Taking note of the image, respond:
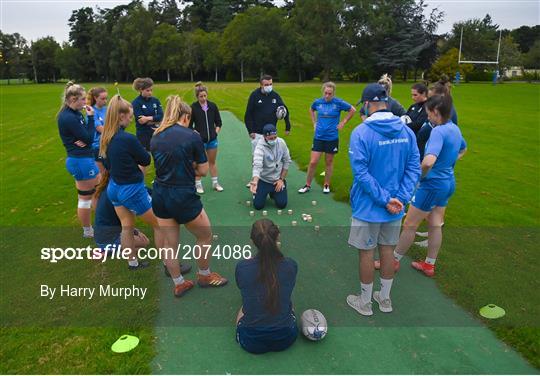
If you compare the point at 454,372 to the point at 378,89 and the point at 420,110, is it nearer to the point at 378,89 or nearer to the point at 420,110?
the point at 378,89

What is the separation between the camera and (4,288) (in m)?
4.59

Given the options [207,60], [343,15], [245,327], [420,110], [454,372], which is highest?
[343,15]

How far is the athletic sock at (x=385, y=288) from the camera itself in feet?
13.2

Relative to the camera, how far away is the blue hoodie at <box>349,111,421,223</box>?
Result: 3.59 metres

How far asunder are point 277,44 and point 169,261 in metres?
69.9

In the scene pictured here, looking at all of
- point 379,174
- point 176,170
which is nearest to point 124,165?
point 176,170

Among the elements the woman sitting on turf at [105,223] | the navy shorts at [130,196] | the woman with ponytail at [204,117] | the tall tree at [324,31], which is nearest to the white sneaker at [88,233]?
the woman sitting on turf at [105,223]

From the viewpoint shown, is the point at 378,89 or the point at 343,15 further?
the point at 343,15

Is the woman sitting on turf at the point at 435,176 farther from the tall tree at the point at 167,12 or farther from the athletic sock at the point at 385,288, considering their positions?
the tall tree at the point at 167,12

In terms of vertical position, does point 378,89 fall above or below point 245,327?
above

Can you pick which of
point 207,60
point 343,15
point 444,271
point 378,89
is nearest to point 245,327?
point 378,89

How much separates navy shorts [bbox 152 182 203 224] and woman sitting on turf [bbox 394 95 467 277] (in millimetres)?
2462

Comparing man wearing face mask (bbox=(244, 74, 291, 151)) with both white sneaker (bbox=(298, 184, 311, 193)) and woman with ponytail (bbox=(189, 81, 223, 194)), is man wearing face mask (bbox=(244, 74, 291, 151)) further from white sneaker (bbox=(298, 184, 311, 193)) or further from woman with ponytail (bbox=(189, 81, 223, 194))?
white sneaker (bbox=(298, 184, 311, 193))

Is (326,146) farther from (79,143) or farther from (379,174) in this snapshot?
(79,143)
